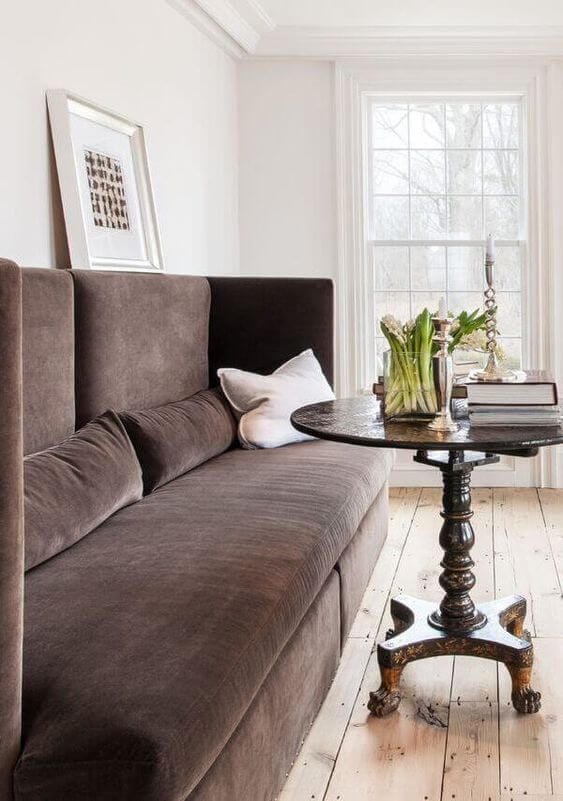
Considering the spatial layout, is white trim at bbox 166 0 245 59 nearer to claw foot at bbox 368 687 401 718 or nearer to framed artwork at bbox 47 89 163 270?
framed artwork at bbox 47 89 163 270

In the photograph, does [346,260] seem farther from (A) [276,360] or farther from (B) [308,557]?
(B) [308,557]

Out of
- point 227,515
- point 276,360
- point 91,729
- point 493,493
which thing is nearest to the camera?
point 91,729

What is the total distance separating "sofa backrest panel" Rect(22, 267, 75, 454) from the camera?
231 cm

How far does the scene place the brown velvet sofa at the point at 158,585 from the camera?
125cm

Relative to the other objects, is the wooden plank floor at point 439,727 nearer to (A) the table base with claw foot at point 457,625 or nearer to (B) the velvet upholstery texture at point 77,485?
(A) the table base with claw foot at point 457,625

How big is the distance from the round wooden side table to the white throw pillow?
0.76 m

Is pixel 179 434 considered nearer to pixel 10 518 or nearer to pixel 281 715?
pixel 281 715

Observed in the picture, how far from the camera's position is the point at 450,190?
5.03 metres

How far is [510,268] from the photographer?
5.04 metres

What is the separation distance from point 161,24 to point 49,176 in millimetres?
1333

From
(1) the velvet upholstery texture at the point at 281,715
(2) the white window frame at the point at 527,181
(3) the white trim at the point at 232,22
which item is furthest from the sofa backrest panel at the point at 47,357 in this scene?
(2) the white window frame at the point at 527,181

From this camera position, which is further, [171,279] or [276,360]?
[276,360]

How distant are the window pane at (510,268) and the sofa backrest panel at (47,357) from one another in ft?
10.1

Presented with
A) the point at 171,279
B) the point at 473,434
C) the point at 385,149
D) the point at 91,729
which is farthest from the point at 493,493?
the point at 91,729
